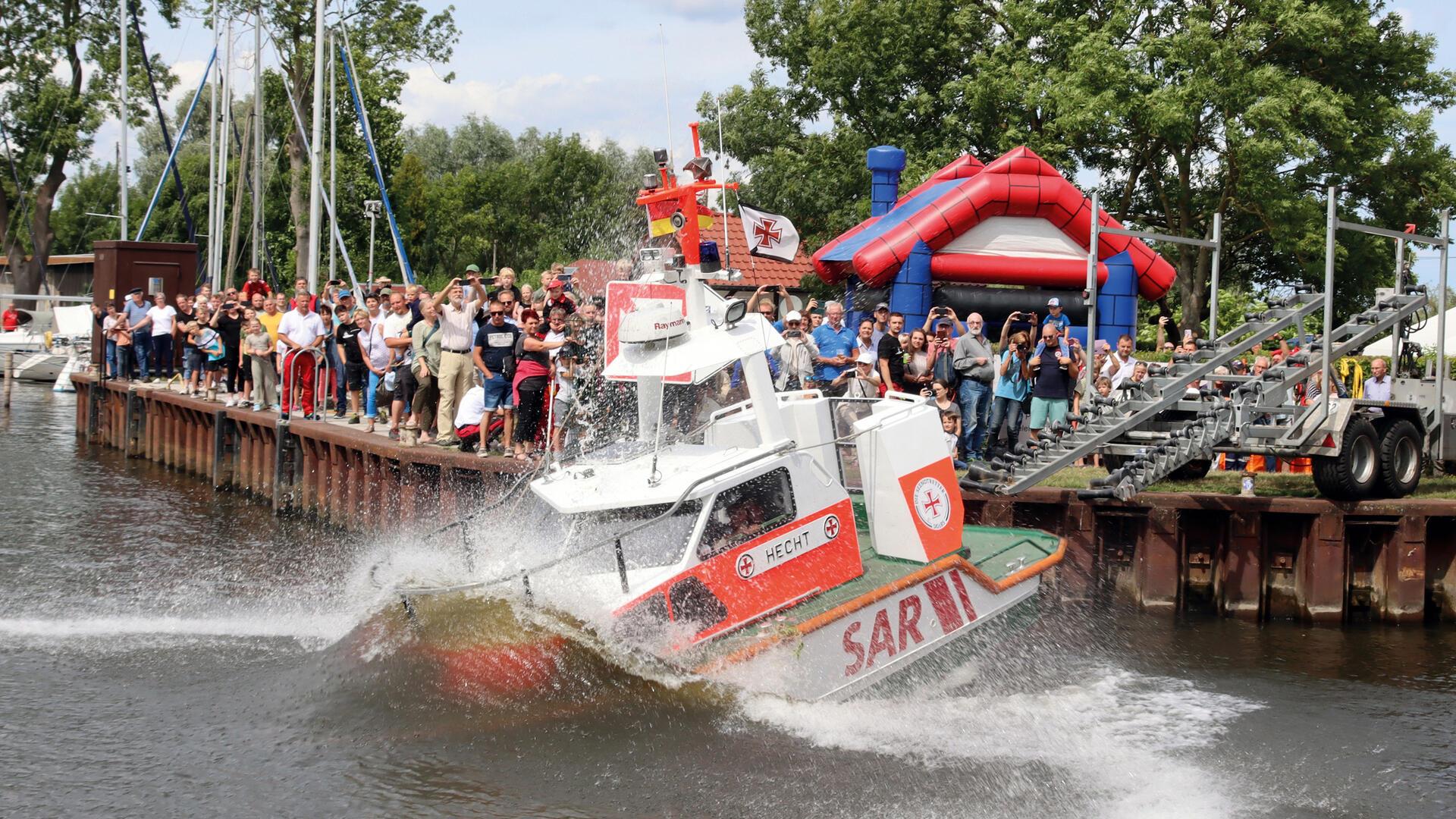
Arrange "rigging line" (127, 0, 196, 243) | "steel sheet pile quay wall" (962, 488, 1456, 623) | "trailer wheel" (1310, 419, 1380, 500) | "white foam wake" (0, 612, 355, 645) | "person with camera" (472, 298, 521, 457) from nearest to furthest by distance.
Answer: "white foam wake" (0, 612, 355, 645) → "trailer wheel" (1310, 419, 1380, 500) → "steel sheet pile quay wall" (962, 488, 1456, 623) → "person with camera" (472, 298, 521, 457) → "rigging line" (127, 0, 196, 243)

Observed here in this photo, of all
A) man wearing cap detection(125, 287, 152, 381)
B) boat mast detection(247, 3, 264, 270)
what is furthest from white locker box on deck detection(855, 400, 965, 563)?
boat mast detection(247, 3, 264, 270)

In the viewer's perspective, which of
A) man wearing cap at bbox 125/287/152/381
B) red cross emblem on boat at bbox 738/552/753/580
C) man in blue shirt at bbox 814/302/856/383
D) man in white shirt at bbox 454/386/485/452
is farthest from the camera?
man wearing cap at bbox 125/287/152/381

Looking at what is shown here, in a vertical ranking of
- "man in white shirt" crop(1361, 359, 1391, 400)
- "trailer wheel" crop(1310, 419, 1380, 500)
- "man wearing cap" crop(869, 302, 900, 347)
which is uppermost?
"man wearing cap" crop(869, 302, 900, 347)

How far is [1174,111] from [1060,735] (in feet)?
64.5

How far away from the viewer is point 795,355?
593 inches

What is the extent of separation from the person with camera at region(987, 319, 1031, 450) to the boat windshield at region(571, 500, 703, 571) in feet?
21.2

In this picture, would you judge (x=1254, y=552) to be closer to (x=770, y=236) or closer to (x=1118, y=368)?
(x=1118, y=368)

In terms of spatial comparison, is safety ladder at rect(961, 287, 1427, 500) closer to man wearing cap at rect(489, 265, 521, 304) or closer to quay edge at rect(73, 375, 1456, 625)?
quay edge at rect(73, 375, 1456, 625)

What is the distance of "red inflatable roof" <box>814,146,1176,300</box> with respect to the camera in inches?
796

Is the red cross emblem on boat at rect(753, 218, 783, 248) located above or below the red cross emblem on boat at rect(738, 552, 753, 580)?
above

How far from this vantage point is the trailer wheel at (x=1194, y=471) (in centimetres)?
1493

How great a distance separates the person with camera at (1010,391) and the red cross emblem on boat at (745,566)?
6.42 metres

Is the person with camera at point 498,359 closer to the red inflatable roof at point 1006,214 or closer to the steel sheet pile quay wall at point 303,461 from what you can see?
the steel sheet pile quay wall at point 303,461

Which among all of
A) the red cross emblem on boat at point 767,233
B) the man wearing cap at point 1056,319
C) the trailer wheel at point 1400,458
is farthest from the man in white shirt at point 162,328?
the trailer wheel at point 1400,458
